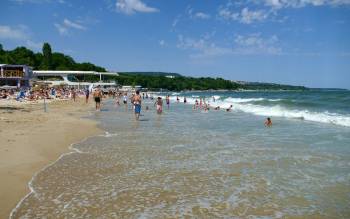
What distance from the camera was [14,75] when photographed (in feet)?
211

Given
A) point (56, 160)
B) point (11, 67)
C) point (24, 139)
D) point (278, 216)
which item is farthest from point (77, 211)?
point (11, 67)

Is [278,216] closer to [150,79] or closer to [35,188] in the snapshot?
[35,188]

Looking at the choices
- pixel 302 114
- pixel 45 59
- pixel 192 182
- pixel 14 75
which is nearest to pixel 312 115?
pixel 302 114

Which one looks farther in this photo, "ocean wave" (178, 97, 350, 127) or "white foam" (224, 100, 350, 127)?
"ocean wave" (178, 97, 350, 127)

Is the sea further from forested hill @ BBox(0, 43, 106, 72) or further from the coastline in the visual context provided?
forested hill @ BBox(0, 43, 106, 72)

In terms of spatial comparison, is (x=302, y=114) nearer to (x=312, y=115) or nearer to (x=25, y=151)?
(x=312, y=115)

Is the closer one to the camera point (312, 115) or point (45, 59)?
point (312, 115)

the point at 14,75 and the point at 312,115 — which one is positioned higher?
the point at 14,75

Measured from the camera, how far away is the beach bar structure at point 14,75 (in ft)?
209

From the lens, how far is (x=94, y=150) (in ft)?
35.3

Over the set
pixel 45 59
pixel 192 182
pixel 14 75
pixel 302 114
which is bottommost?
pixel 302 114

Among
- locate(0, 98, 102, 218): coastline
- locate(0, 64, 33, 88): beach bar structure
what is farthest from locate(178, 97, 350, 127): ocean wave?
locate(0, 64, 33, 88): beach bar structure

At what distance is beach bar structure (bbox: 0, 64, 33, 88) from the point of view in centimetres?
6359

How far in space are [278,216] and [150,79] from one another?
596ft
